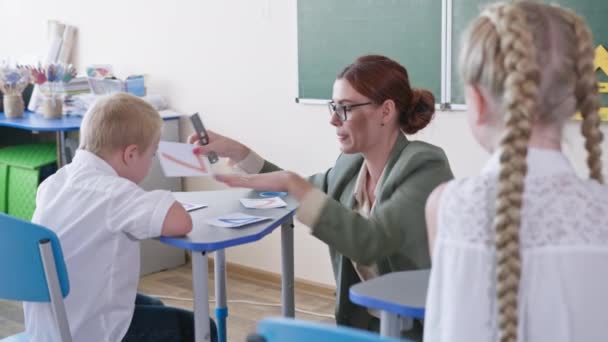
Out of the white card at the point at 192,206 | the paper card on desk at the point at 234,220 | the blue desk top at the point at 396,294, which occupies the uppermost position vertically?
the blue desk top at the point at 396,294

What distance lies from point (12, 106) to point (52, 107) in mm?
255

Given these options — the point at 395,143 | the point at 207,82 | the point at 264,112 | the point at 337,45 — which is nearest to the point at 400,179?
the point at 395,143

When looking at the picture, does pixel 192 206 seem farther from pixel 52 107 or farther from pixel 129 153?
pixel 52 107

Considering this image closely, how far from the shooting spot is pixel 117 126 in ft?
6.76

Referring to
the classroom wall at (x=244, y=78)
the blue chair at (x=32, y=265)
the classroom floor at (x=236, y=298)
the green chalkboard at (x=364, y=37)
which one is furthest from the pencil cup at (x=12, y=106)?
the blue chair at (x=32, y=265)

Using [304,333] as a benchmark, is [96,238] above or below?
below

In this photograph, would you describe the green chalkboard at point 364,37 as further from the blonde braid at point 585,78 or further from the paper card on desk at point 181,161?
the blonde braid at point 585,78

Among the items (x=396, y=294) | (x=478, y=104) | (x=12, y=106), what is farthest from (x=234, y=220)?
(x=12, y=106)

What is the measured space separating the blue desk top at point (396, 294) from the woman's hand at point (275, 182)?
346 mm

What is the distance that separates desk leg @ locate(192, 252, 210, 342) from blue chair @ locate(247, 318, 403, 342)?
94 cm

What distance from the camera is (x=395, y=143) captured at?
212cm

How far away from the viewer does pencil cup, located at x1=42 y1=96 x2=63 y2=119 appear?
407 cm

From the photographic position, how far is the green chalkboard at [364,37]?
10.6 feet

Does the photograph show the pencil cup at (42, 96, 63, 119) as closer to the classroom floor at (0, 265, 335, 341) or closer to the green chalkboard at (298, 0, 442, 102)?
the classroom floor at (0, 265, 335, 341)
